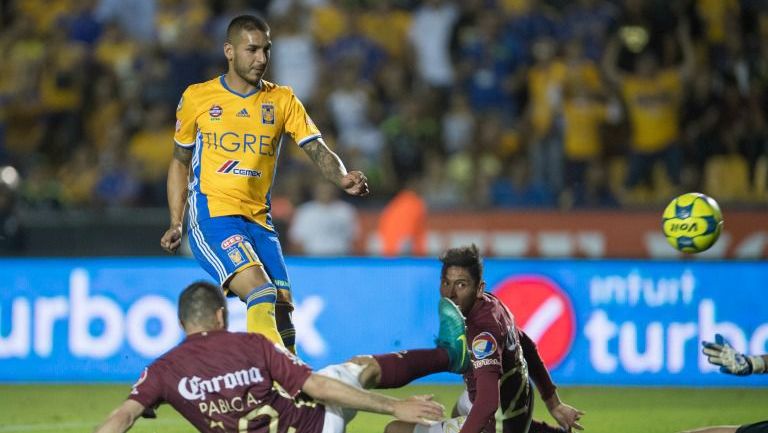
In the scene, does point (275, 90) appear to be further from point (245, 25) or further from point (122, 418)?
point (122, 418)

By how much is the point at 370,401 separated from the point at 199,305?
89 cm

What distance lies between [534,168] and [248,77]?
27.6 ft

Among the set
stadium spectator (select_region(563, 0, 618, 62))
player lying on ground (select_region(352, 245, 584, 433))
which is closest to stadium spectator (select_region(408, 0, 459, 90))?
stadium spectator (select_region(563, 0, 618, 62))

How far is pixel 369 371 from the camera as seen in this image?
6539 mm

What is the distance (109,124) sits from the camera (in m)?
17.4

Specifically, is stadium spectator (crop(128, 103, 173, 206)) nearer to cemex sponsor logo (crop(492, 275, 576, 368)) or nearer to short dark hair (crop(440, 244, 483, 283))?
cemex sponsor logo (crop(492, 275, 576, 368))

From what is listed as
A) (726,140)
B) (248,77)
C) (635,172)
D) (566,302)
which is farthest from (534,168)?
(248,77)

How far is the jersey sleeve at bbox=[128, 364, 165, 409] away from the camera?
19.7 feet

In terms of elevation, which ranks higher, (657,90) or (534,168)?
(657,90)

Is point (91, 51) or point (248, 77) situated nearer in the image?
point (248, 77)

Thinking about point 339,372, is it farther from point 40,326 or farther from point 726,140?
point 726,140

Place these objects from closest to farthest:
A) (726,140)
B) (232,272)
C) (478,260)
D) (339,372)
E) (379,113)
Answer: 1. (339,372)
2. (478,260)
3. (232,272)
4. (726,140)
5. (379,113)

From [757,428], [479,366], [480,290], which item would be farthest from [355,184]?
[757,428]

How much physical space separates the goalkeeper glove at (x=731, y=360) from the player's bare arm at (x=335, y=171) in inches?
85.0
